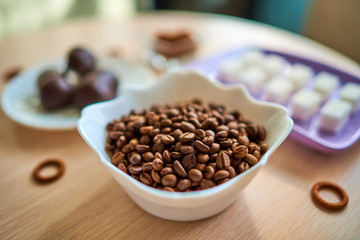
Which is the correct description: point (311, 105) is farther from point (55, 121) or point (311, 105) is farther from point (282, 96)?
point (55, 121)

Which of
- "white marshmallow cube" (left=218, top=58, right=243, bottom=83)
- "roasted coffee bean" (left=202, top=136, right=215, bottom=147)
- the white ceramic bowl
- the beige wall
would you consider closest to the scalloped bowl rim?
the white ceramic bowl

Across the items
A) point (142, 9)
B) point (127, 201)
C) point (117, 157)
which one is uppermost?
point (117, 157)

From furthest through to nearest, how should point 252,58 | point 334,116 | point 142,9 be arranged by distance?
point 142,9 → point 252,58 → point 334,116

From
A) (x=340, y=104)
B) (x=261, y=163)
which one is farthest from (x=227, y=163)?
(x=340, y=104)

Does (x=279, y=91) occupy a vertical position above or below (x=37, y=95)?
above

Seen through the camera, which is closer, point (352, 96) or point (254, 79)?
point (352, 96)

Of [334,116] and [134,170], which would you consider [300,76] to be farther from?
[134,170]

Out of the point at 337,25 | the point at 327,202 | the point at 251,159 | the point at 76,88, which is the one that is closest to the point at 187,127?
the point at 251,159
